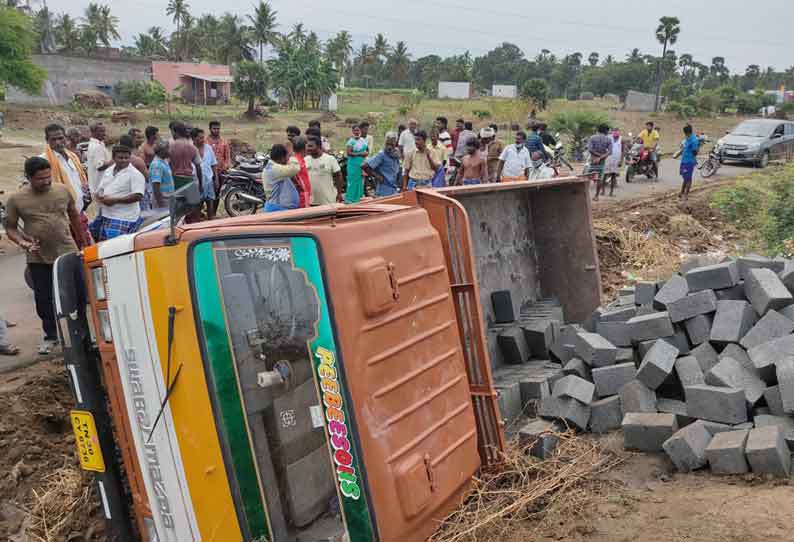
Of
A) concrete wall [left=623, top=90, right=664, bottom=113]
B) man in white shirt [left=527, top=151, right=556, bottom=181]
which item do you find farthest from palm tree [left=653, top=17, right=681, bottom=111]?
man in white shirt [left=527, top=151, right=556, bottom=181]

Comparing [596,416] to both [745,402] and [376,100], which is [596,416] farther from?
[376,100]

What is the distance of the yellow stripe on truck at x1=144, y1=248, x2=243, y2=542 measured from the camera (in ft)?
9.41

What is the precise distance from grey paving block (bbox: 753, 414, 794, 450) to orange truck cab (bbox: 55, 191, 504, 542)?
222 centimetres

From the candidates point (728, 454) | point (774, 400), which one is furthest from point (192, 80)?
point (728, 454)

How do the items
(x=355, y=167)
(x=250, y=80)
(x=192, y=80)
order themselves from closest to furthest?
(x=355, y=167)
(x=250, y=80)
(x=192, y=80)

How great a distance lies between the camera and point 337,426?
2924 mm

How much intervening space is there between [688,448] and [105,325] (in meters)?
3.26

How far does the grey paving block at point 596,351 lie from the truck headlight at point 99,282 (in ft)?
11.3

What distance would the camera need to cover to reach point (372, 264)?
3119 mm

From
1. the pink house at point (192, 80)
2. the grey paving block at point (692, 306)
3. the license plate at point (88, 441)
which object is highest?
the pink house at point (192, 80)

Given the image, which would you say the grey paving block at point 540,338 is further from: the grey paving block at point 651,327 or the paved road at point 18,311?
the paved road at point 18,311

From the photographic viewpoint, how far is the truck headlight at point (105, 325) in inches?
127

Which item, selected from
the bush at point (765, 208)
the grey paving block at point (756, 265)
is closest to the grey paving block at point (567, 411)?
the grey paving block at point (756, 265)

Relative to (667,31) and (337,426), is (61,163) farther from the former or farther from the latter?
(667,31)
